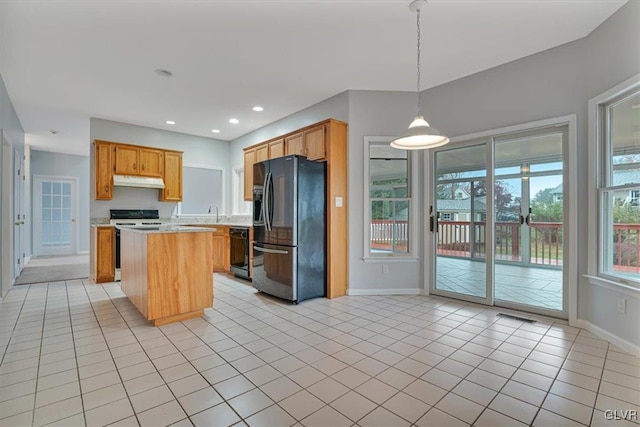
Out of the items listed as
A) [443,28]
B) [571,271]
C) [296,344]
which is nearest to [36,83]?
[296,344]

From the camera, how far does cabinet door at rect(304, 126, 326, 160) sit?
164 inches

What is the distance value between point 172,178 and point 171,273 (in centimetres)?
349

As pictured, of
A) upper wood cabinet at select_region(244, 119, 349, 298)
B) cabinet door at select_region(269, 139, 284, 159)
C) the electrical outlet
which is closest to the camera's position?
the electrical outlet

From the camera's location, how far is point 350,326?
3.03 metres

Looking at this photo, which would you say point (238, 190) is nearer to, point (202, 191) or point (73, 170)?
point (202, 191)

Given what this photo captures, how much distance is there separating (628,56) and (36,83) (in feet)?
20.8

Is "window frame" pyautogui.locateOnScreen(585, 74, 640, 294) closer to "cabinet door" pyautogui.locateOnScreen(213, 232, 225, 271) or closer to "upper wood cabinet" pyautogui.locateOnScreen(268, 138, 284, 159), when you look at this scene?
"upper wood cabinet" pyautogui.locateOnScreen(268, 138, 284, 159)

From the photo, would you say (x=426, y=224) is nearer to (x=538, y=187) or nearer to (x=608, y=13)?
(x=538, y=187)

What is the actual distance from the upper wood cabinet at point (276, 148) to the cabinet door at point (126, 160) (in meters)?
2.53

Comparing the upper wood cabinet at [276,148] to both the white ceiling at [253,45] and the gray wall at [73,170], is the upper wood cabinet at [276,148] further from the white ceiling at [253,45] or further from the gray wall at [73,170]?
the gray wall at [73,170]

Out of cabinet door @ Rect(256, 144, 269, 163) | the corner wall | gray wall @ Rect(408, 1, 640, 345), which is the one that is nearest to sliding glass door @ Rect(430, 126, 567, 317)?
gray wall @ Rect(408, 1, 640, 345)

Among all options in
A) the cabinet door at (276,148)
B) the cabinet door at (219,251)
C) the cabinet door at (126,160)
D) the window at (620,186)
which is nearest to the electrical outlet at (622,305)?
the window at (620,186)

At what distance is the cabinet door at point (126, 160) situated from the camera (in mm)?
5414

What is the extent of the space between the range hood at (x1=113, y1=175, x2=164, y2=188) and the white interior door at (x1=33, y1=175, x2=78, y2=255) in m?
4.41
